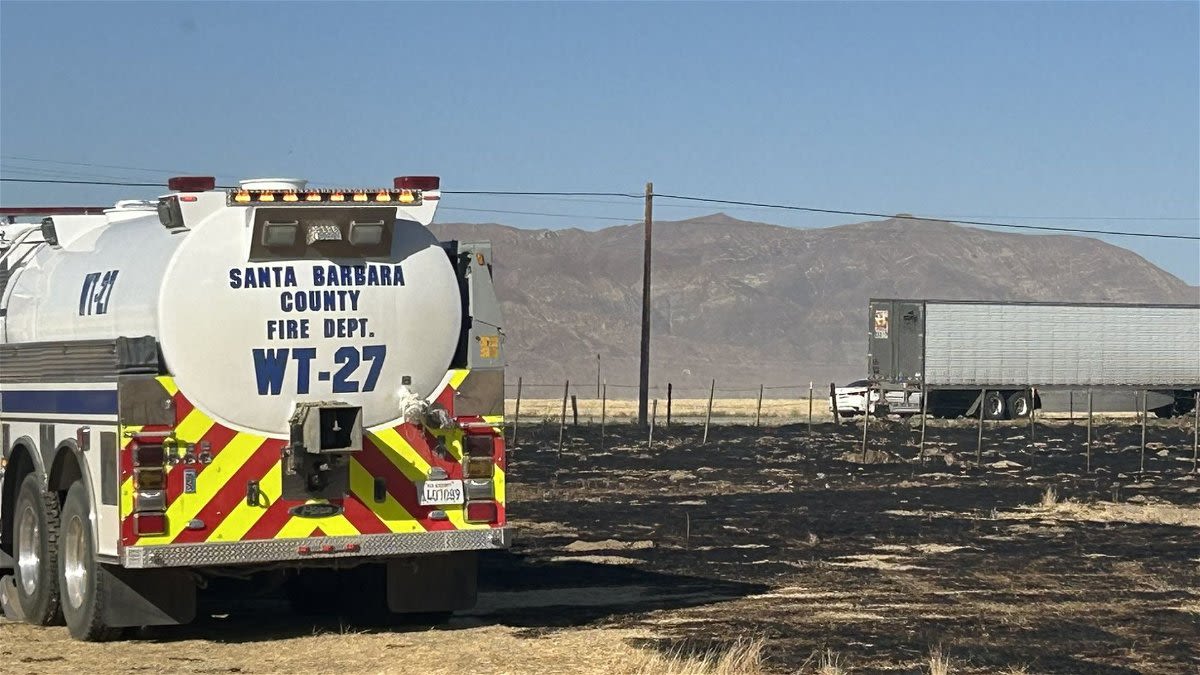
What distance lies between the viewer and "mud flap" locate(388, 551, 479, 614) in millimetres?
13469

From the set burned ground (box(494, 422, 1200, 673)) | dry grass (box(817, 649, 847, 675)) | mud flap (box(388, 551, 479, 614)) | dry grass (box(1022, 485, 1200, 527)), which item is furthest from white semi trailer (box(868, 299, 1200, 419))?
dry grass (box(817, 649, 847, 675))

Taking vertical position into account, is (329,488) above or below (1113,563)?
above

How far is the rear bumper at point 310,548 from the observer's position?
39.5 feet

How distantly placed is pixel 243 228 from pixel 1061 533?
12323 mm

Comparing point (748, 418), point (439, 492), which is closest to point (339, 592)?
point (439, 492)

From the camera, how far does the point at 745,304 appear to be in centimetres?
18912

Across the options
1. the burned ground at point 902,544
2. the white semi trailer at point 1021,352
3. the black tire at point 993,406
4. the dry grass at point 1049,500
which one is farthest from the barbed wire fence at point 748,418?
the dry grass at point 1049,500

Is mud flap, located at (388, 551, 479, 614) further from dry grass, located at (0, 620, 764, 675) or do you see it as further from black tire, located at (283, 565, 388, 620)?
black tire, located at (283, 565, 388, 620)

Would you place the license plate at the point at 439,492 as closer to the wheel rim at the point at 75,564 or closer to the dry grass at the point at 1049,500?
the wheel rim at the point at 75,564

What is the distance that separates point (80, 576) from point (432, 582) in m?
2.44

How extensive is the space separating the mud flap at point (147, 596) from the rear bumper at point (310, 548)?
60cm

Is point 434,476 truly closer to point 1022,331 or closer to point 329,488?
point 329,488

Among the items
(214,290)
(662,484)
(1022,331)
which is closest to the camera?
(214,290)

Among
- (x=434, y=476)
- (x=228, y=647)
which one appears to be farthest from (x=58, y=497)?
(x=434, y=476)
